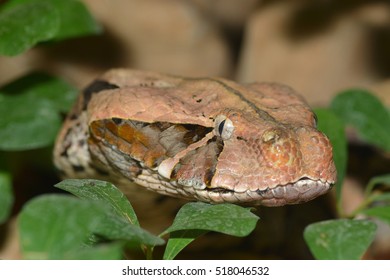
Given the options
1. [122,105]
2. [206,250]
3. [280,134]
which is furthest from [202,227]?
[206,250]

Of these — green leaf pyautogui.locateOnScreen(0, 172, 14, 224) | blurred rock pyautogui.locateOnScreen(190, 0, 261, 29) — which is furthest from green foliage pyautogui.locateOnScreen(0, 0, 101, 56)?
blurred rock pyautogui.locateOnScreen(190, 0, 261, 29)

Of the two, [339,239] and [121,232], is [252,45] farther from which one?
[121,232]

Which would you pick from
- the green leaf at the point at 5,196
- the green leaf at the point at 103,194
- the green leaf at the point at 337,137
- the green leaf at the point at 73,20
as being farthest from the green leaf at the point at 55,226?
the green leaf at the point at 73,20

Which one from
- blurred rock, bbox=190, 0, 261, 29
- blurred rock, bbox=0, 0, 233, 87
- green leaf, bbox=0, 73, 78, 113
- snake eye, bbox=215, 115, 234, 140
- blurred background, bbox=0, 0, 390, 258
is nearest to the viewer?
snake eye, bbox=215, 115, 234, 140

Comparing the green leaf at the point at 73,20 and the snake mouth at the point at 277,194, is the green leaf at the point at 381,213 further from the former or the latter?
the green leaf at the point at 73,20

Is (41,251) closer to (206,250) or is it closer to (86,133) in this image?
(86,133)

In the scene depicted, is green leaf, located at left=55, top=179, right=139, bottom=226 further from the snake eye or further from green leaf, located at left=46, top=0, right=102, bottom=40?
green leaf, located at left=46, top=0, right=102, bottom=40
